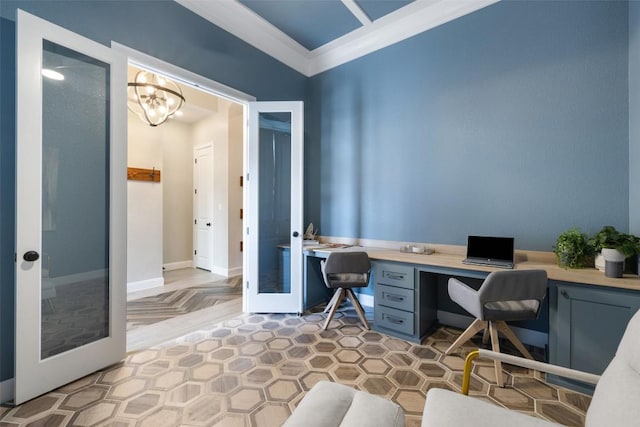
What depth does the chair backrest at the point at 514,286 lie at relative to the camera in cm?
186

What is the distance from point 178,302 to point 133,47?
2.96 meters

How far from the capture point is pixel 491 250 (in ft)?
7.87

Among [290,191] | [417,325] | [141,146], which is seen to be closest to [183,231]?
[141,146]

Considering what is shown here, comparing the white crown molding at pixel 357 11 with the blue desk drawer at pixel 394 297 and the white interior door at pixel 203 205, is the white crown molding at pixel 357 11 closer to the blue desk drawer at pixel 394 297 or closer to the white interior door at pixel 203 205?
the blue desk drawer at pixel 394 297

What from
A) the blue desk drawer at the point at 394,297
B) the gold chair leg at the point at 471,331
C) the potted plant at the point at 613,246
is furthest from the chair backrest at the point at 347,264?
the potted plant at the point at 613,246

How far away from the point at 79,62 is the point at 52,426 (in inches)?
93.8

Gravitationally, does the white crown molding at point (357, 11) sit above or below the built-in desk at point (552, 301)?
above

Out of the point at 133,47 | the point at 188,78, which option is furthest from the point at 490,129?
the point at 133,47

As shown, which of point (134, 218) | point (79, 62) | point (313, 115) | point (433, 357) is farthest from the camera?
point (134, 218)

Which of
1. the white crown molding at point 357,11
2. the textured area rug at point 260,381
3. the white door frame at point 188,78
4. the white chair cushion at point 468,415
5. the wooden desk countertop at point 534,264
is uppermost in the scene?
the white crown molding at point 357,11

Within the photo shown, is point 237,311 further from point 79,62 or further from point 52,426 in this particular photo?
point 79,62

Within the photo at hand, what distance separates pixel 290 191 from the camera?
131 inches

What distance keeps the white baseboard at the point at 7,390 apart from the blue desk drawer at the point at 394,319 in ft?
9.18

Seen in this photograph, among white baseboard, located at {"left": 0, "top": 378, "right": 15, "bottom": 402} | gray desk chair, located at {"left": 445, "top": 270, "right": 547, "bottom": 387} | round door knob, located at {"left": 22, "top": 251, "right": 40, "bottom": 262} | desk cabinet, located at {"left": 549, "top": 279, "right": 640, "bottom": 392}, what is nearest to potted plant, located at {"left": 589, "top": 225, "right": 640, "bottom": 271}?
desk cabinet, located at {"left": 549, "top": 279, "right": 640, "bottom": 392}
